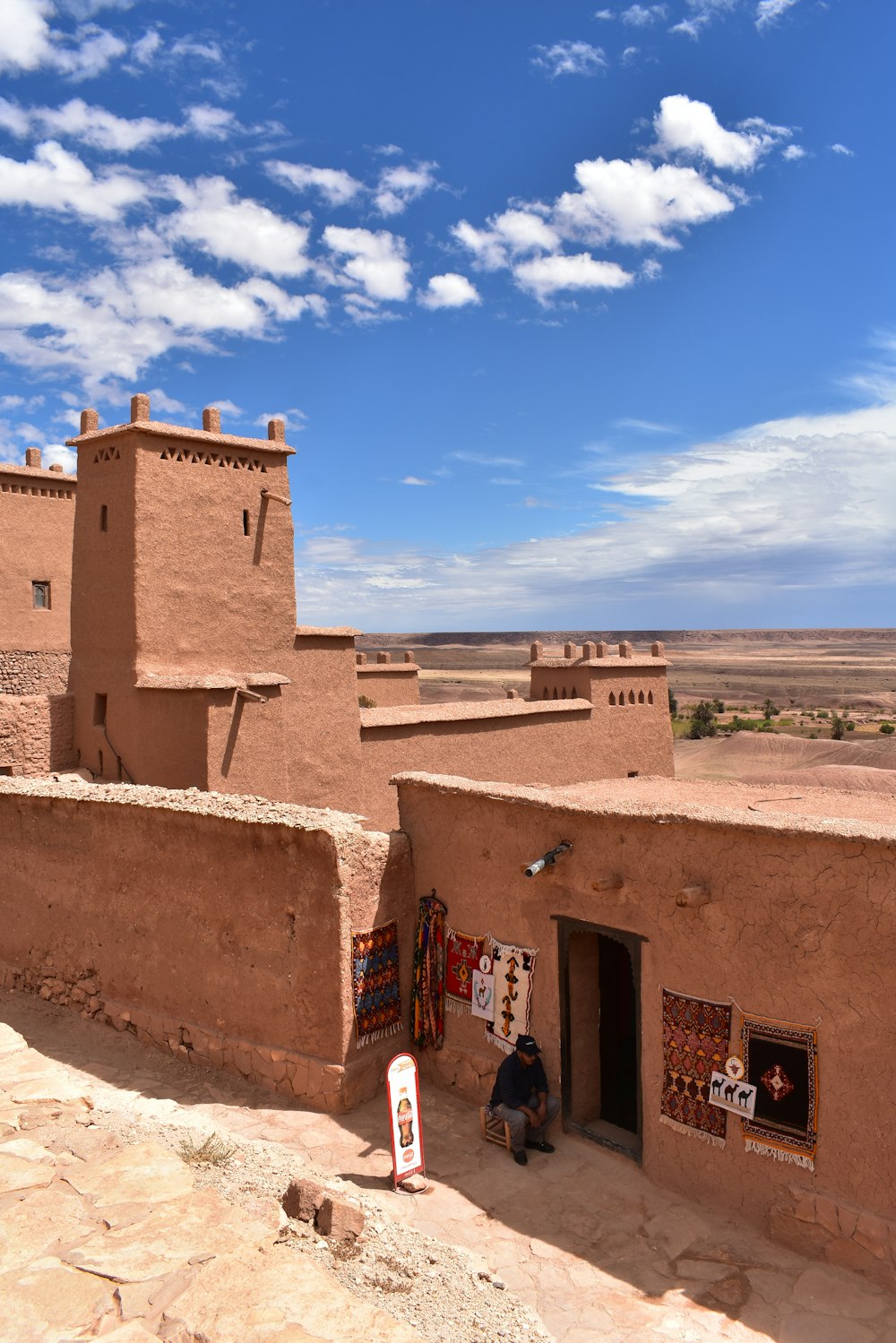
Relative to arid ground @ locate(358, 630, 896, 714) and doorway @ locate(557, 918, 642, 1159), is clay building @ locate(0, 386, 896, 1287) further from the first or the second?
arid ground @ locate(358, 630, 896, 714)

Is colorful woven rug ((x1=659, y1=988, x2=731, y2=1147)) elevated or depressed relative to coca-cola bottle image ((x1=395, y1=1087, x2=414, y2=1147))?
elevated

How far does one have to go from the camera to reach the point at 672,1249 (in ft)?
22.4

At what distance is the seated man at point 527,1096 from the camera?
8203 millimetres

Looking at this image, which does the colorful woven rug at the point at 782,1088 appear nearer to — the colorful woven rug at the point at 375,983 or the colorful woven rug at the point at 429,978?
the colorful woven rug at the point at 429,978

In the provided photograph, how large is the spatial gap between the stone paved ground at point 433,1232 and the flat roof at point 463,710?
292 inches

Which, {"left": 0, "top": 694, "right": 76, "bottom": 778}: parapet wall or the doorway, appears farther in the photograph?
{"left": 0, "top": 694, "right": 76, "bottom": 778}: parapet wall

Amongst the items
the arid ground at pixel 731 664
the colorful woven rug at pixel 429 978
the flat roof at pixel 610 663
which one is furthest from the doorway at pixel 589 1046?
the arid ground at pixel 731 664

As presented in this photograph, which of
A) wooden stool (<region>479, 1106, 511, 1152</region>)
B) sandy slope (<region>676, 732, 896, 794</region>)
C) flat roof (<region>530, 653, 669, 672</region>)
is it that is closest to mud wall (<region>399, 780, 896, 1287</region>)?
wooden stool (<region>479, 1106, 511, 1152</region>)

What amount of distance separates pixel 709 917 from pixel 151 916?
578cm

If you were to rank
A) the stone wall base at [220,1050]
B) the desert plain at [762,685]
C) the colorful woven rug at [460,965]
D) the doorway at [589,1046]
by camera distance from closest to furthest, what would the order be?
the doorway at [589,1046]
the stone wall base at [220,1050]
the colorful woven rug at [460,965]
the desert plain at [762,685]

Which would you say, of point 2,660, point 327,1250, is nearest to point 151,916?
point 327,1250

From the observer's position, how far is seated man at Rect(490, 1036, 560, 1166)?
8.20 m

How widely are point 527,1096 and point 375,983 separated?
1.77 meters

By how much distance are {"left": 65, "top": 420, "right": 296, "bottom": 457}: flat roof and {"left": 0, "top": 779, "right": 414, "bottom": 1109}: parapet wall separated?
5.66 m
